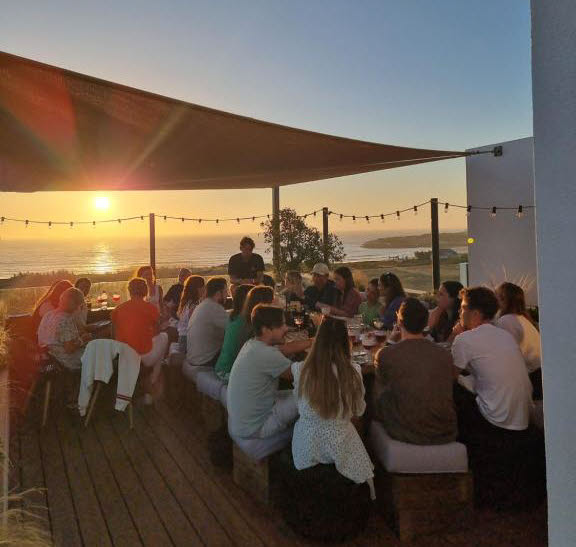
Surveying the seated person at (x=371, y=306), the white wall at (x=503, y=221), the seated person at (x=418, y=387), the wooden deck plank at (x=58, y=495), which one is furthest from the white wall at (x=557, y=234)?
the white wall at (x=503, y=221)

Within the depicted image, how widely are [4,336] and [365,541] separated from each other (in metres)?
5.17

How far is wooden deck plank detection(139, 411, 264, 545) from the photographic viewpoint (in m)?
2.83

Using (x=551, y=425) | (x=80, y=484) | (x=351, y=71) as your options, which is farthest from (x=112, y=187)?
(x=551, y=425)

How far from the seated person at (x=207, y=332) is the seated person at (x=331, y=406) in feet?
6.26

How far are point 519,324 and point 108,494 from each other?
10.1ft

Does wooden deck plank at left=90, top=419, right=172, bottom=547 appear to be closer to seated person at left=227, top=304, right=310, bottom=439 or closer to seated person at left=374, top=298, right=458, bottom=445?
seated person at left=227, top=304, right=310, bottom=439

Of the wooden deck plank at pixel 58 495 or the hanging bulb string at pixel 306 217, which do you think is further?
the hanging bulb string at pixel 306 217

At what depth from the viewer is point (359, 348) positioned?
12.9 ft

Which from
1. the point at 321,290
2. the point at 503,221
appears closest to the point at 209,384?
the point at 321,290

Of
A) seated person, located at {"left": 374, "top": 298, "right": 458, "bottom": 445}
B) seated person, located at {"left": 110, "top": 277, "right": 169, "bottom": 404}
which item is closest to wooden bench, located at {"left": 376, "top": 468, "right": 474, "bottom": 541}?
seated person, located at {"left": 374, "top": 298, "right": 458, "bottom": 445}

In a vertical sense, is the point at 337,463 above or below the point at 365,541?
above

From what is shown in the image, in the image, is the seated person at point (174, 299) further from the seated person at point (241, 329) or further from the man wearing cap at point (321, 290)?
the seated person at point (241, 329)

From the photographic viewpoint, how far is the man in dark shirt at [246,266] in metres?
7.16

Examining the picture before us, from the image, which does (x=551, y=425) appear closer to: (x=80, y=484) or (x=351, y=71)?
(x=80, y=484)
